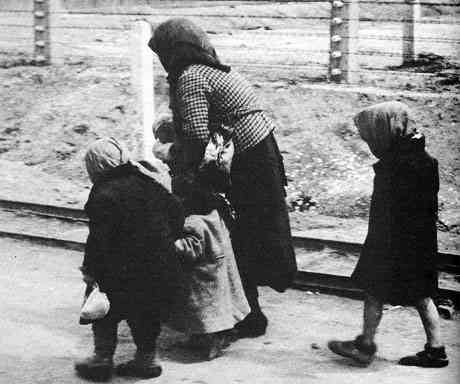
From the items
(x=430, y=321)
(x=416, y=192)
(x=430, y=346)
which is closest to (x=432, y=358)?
(x=430, y=346)

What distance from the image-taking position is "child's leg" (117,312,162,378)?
18.9ft

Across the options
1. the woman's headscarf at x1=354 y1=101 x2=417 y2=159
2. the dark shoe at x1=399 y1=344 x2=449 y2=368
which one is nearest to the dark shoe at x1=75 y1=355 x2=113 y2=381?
the dark shoe at x1=399 y1=344 x2=449 y2=368

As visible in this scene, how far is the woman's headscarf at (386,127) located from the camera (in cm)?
585

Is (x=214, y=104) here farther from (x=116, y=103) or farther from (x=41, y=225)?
(x=116, y=103)

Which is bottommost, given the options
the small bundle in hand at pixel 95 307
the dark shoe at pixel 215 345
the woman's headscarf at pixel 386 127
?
the dark shoe at pixel 215 345

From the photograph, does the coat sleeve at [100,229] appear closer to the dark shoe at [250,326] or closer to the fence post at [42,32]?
the dark shoe at [250,326]

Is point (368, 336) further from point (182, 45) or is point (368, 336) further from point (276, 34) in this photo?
point (276, 34)

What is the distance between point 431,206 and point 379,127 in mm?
525

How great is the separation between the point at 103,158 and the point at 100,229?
0.38m

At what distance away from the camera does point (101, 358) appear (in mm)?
5781

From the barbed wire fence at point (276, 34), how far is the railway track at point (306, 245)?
1664 millimetres

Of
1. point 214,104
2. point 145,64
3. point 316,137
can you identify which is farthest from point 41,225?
point 214,104

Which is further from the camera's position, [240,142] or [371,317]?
[240,142]

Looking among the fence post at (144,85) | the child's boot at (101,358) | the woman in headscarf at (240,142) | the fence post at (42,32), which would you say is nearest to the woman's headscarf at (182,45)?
the woman in headscarf at (240,142)
